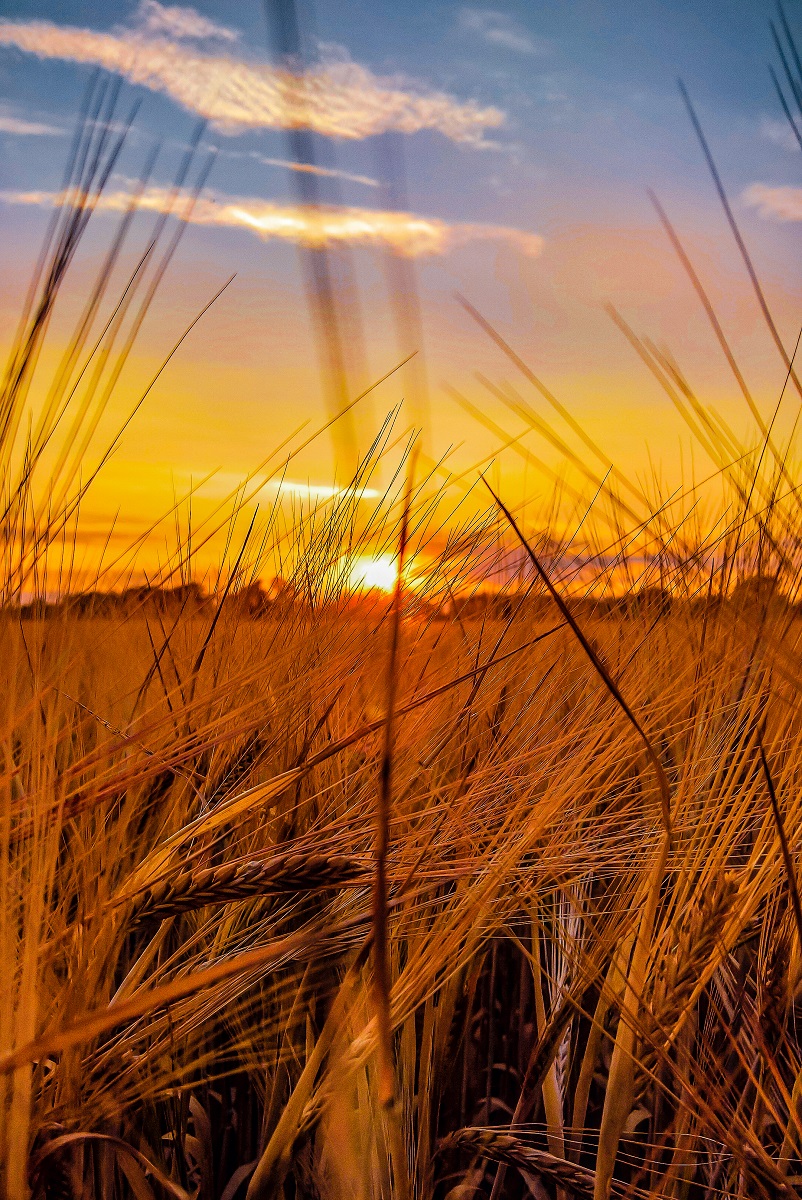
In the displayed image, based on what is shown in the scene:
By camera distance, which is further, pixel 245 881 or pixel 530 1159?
pixel 530 1159

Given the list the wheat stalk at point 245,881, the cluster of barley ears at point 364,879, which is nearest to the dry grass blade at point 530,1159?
the cluster of barley ears at point 364,879

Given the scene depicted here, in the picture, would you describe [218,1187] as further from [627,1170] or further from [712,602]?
[712,602]

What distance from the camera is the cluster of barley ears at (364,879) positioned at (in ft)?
1.85

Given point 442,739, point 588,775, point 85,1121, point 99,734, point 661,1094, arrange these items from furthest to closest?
point 99,734
point 661,1094
point 442,739
point 588,775
point 85,1121

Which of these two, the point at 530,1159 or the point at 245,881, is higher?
the point at 245,881

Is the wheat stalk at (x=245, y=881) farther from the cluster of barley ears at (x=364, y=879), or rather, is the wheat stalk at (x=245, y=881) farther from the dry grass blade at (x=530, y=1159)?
the dry grass blade at (x=530, y=1159)

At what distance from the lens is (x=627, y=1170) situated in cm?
95

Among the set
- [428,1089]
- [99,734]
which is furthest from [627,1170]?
[99,734]

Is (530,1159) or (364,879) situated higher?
(364,879)

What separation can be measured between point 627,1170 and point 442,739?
59 centimetres

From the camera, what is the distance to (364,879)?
0.61 meters

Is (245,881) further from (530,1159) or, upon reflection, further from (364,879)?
(530,1159)

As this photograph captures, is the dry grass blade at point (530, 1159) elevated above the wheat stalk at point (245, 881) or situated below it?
below

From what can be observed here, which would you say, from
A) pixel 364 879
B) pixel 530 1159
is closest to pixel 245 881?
pixel 364 879
